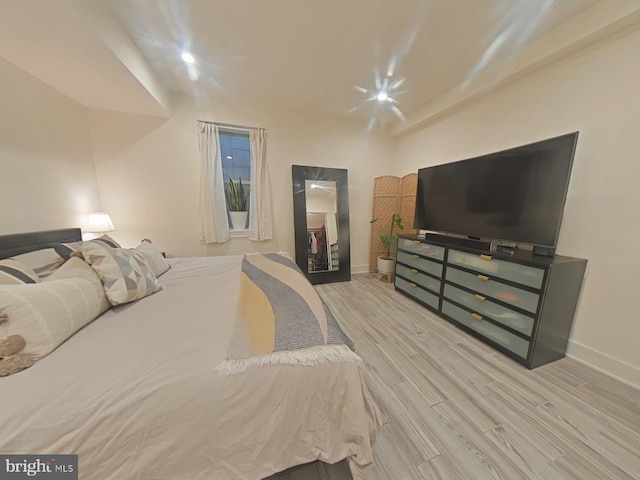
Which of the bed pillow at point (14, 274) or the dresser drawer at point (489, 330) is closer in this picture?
the bed pillow at point (14, 274)

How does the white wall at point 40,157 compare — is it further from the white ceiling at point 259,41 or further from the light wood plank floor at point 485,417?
the light wood plank floor at point 485,417

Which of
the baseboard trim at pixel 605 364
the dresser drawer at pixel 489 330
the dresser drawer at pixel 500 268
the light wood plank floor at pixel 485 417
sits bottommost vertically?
the light wood plank floor at pixel 485 417

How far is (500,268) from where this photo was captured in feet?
5.70

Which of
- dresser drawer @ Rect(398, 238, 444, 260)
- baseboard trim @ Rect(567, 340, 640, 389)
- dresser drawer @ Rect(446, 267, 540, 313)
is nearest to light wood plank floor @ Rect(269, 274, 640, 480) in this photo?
baseboard trim @ Rect(567, 340, 640, 389)

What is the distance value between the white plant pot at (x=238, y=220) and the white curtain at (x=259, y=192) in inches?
4.9

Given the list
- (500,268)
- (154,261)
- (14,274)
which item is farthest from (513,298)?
(14,274)

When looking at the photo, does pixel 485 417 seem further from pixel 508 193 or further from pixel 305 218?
pixel 305 218

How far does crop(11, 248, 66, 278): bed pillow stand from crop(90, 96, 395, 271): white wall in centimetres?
127

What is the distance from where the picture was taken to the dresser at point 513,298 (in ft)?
4.98

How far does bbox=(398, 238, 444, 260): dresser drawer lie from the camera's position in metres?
2.28

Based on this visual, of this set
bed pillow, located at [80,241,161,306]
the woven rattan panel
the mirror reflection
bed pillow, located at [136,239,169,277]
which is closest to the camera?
bed pillow, located at [80,241,161,306]

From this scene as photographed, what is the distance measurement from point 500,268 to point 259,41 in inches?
109

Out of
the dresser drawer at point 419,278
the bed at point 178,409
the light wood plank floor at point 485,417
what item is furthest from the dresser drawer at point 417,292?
the bed at point 178,409

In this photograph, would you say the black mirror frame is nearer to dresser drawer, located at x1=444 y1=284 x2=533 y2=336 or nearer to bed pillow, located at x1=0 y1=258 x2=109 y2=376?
dresser drawer, located at x1=444 y1=284 x2=533 y2=336
